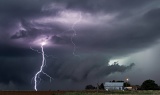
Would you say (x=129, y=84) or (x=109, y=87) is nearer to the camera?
(x=109, y=87)

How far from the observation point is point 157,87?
458 ft

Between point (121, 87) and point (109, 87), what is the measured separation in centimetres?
546

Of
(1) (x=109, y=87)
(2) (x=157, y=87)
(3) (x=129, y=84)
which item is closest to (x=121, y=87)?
(1) (x=109, y=87)

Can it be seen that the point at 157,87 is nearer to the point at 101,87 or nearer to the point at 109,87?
the point at 109,87

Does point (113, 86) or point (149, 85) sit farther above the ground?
point (149, 85)

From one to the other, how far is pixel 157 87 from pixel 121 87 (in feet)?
52.2

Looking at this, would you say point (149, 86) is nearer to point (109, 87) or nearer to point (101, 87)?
point (109, 87)

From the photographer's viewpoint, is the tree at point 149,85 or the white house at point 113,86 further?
the white house at point 113,86

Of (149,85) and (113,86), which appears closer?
(149,85)

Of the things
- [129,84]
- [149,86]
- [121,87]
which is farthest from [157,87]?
[129,84]

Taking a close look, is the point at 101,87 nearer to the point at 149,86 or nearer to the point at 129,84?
the point at 129,84

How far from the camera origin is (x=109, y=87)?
142250 millimetres

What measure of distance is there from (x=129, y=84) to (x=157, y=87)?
27.6 meters

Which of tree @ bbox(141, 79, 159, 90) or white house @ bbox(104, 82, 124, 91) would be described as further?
white house @ bbox(104, 82, 124, 91)
